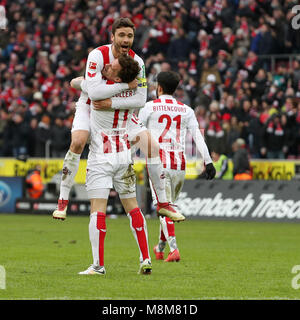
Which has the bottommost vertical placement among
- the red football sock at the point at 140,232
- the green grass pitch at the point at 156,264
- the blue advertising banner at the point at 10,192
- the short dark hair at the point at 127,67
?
the blue advertising banner at the point at 10,192

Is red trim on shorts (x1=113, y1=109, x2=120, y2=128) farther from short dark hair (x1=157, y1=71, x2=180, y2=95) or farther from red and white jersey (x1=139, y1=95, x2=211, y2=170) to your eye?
short dark hair (x1=157, y1=71, x2=180, y2=95)

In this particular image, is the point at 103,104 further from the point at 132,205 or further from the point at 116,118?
the point at 132,205

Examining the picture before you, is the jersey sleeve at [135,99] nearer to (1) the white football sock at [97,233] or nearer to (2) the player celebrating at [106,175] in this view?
(2) the player celebrating at [106,175]

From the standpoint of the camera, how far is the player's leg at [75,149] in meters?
10.1

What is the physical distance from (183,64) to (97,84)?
63.5ft

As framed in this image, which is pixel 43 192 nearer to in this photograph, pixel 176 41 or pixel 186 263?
pixel 176 41

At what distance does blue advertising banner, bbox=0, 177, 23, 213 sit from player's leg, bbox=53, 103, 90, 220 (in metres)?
16.0

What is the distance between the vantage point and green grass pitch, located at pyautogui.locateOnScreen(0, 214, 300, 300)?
28.6ft

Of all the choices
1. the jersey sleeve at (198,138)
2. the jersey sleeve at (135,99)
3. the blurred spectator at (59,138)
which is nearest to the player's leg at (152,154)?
the jersey sleeve at (135,99)

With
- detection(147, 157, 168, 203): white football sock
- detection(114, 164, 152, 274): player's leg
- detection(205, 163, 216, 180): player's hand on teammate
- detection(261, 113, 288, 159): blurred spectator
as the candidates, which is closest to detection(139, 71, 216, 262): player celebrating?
detection(205, 163, 216, 180): player's hand on teammate

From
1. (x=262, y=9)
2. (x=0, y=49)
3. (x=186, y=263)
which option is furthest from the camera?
(x=0, y=49)

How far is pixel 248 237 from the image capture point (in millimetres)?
17781

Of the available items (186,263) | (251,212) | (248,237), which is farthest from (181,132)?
(251,212)
